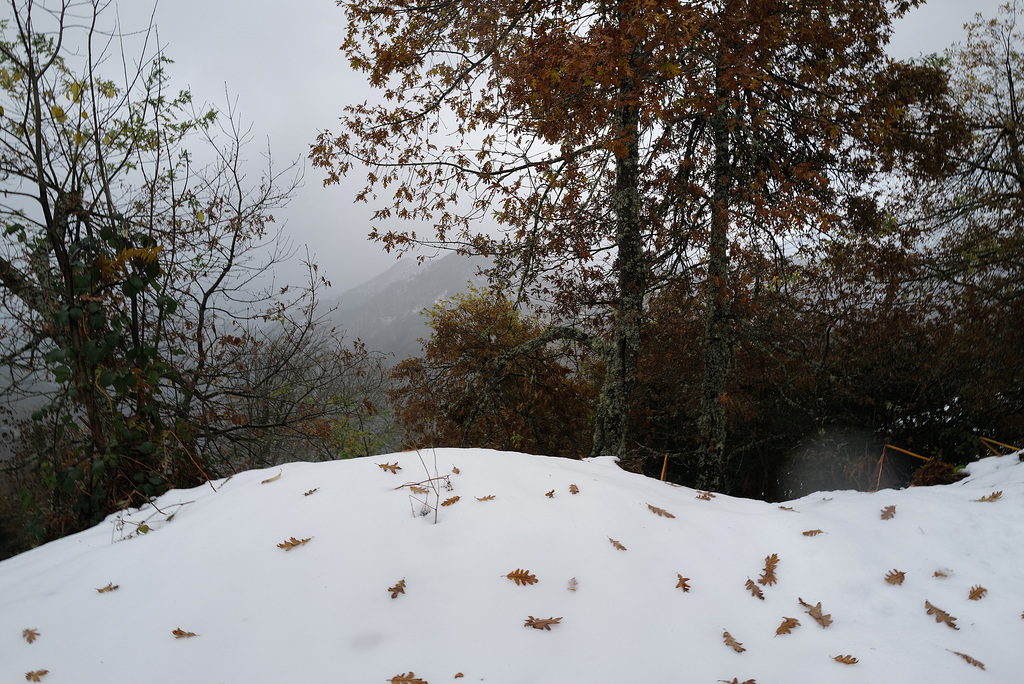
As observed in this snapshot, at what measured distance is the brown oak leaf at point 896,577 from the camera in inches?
85.7

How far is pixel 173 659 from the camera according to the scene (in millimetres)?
1657

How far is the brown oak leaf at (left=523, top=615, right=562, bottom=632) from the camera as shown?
183cm

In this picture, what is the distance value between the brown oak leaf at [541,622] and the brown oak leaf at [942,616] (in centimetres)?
154

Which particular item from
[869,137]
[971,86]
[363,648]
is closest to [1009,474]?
[363,648]

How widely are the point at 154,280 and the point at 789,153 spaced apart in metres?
8.11

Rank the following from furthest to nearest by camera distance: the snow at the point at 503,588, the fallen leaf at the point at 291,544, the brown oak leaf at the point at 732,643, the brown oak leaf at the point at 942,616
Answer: the fallen leaf at the point at 291,544 → the brown oak leaf at the point at 942,616 → the brown oak leaf at the point at 732,643 → the snow at the point at 503,588

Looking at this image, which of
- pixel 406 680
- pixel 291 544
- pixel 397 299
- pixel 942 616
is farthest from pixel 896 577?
pixel 397 299

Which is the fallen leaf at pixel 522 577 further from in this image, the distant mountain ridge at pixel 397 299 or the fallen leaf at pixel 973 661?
the distant mountain ridge at pixel 397 299

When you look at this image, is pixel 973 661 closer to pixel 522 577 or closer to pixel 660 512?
pixel 660 512

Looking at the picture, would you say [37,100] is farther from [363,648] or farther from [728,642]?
[728,642]

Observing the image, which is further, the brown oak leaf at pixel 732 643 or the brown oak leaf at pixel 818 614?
the brown oak leaf at pixel 818 614

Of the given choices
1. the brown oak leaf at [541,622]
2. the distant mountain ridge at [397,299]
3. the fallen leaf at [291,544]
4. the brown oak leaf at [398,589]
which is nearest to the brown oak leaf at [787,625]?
the brown oak leaf at [541,622]

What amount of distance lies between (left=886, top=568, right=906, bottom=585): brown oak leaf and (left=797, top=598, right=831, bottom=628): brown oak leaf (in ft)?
1.30

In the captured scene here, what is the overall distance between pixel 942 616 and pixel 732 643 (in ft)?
2.96
